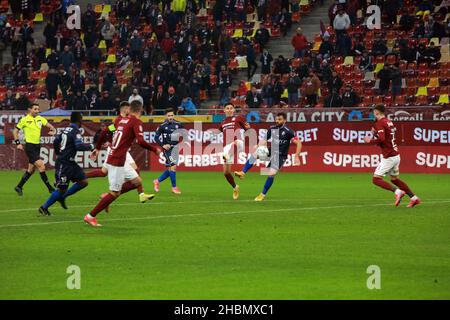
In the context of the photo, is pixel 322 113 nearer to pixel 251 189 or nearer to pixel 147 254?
pixel 251 189

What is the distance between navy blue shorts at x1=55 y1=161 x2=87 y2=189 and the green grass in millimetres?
664

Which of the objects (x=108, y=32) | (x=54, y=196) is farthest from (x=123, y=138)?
(x=108, y=32)

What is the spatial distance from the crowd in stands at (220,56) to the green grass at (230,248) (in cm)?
1534

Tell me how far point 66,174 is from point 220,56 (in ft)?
81.9

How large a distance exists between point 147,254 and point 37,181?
20.3 meters

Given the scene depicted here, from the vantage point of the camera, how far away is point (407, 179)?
32312 millimetres

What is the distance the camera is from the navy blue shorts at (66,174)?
65.4ft

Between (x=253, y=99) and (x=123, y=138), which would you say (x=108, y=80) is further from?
(x=123, y=138)

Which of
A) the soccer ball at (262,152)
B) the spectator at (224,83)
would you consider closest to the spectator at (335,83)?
the spectator at (224,83)

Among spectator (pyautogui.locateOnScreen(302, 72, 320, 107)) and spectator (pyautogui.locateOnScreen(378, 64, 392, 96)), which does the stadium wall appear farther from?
spectator (pyautogui.locateOnScreen(378, 64, 392, 96))

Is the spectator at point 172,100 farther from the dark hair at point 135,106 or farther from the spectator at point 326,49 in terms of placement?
the dark hair at point 135,106

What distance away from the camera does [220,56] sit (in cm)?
4434

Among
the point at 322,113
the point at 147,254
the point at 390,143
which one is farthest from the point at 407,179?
the point at 147,254
